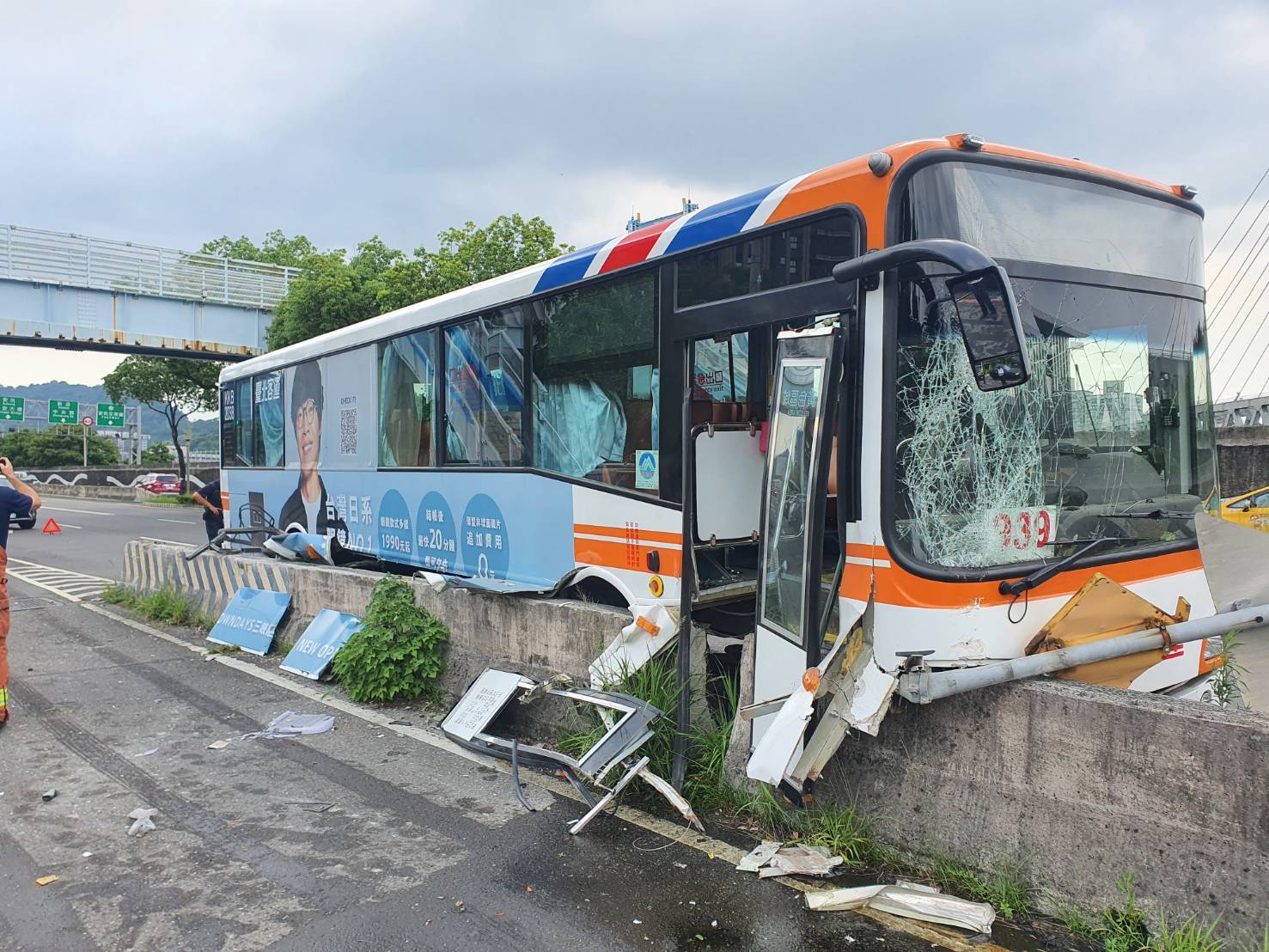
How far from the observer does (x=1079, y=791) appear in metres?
3.41

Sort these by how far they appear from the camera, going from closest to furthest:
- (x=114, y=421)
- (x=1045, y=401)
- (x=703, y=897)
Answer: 1. (x=703, y=897)
2. (x=1045, y=401)
3. (x=114, y=421)

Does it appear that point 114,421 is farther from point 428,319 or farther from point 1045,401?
point 1045,401

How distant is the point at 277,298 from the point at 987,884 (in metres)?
27.4

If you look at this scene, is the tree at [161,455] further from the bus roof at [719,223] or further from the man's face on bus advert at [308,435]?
the bus roof at [719,223]

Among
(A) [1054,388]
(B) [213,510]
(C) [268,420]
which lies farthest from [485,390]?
(B) [213,510]

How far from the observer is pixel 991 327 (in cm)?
333

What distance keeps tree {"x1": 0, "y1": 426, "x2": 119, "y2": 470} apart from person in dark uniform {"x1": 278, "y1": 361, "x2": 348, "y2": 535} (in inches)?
2936

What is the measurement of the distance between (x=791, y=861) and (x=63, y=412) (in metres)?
65.4

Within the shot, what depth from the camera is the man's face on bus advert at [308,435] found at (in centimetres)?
1021

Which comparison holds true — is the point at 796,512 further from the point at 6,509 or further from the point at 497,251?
the point at 497,251

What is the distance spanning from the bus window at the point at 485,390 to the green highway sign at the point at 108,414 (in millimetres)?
51412

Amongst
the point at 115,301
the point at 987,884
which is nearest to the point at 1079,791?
the point at 987,884

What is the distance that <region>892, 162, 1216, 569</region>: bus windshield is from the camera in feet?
12.7

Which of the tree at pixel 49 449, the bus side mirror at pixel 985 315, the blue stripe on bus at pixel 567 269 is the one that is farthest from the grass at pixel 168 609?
the tree at pixel 49 449
